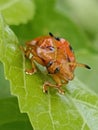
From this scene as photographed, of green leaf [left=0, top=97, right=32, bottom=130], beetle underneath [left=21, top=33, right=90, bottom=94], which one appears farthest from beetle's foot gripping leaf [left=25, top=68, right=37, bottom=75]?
green leaf [left=0, top=97, right=32, bottom=130]

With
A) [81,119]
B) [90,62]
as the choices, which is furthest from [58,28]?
[81,119]

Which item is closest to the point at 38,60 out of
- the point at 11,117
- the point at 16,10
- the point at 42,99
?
the point at 42,99

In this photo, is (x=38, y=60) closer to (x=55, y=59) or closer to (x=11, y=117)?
(x=55, y=59)

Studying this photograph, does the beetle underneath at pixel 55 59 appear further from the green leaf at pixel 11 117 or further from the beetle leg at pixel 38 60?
the green leaf at pixel 11 117

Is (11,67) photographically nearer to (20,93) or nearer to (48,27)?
(20,93)

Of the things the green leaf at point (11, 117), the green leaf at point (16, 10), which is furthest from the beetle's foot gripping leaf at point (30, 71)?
the green leaf at point (16, 10)

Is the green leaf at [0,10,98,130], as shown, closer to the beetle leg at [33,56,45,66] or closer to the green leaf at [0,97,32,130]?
the beetle leg at [33,56,45,66]
